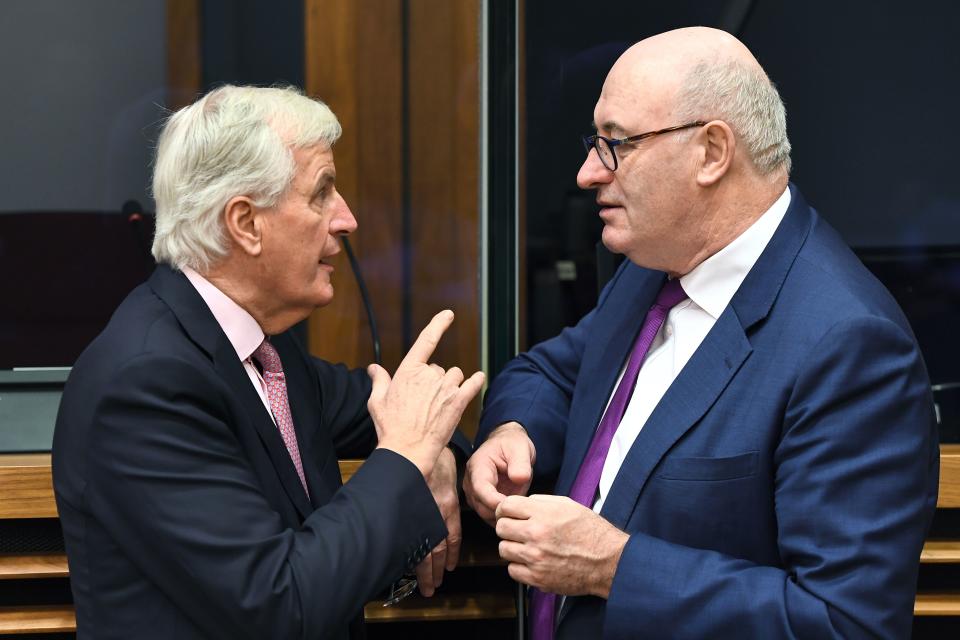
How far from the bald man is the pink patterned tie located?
0.93 ft

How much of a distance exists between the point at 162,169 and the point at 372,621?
0.92m

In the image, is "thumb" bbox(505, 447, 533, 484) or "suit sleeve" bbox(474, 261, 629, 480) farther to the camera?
"suit sleeve" bbox(474, 261, 629, 480)

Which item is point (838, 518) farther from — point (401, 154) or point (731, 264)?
point (401, 154)

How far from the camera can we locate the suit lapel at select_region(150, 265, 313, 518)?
155 centimetres

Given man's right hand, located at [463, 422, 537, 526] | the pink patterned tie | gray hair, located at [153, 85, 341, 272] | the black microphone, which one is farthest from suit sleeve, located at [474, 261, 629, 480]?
the black microphone

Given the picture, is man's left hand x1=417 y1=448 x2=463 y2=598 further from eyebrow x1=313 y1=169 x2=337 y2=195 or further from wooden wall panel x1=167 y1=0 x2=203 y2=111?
wooden wall panel x1=167 y1=0 x2=203 y2=111

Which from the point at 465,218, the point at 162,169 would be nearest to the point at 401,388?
the point at 162,169

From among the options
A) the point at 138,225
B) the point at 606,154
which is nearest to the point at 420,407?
the point at 606,154

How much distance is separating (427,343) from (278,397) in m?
0.25

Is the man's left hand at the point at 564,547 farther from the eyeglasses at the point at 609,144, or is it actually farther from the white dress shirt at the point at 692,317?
the eyeglasses at the point at 609,144

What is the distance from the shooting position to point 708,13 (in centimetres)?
258

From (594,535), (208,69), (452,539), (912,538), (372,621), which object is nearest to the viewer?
(912,538)

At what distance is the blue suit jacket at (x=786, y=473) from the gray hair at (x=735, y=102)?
0.11 m

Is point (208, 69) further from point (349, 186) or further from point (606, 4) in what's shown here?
point (606, 4)
